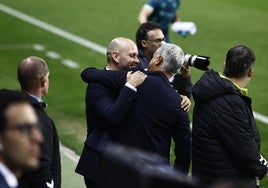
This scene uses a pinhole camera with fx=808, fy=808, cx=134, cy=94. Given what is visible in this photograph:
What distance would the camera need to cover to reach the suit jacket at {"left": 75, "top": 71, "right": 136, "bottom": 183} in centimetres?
643

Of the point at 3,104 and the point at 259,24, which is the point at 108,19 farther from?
the point at 3,104

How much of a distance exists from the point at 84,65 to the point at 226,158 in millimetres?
8415

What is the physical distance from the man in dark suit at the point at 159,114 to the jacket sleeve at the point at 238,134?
0.99 ft

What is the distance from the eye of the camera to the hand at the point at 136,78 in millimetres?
6441

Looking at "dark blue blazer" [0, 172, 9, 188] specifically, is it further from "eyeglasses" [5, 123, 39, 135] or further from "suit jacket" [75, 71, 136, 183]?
"suit jacket" [75, 71, 136, 183]

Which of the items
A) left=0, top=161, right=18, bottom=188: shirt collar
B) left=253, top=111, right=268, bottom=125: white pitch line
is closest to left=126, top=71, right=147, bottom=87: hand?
left=0, top=161, right=18, bottom=188: shirt collar

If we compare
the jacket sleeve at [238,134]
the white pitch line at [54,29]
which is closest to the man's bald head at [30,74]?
the jacket sleeve at [238,134]

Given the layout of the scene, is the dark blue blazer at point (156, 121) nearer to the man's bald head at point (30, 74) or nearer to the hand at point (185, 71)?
the man's bald head at point (30, 74)

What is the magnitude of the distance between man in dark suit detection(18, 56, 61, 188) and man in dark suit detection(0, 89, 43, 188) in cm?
174

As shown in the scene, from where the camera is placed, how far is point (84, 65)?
14.8m

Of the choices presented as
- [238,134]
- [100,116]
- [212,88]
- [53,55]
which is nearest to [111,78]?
[100,116]

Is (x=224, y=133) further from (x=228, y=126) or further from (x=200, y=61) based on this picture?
(x=200, y=61)

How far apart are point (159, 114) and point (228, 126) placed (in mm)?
561

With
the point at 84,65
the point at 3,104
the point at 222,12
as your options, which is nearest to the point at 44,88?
the point at 3,104
